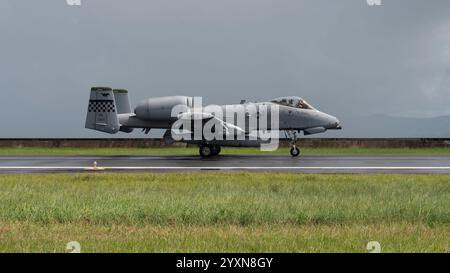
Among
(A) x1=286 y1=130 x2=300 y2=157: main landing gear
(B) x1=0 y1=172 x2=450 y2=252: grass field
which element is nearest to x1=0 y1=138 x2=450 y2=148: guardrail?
(A) x1=286 y1=130 x2=300 y2=157: main landing gear

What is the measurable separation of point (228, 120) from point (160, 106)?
12.9 feet

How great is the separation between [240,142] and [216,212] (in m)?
17.0

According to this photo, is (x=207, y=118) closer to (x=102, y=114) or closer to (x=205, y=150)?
(x=205, y=150)

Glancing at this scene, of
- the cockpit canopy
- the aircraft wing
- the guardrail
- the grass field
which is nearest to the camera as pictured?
the grass field

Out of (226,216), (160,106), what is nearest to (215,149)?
(160,106)

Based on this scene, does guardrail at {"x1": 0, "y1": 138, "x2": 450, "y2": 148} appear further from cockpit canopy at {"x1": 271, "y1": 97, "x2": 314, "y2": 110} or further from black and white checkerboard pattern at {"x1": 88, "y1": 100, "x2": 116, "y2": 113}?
cockpit canopy at {"x1": 271, "y1": 97, "x2": 314, "y2": 110}

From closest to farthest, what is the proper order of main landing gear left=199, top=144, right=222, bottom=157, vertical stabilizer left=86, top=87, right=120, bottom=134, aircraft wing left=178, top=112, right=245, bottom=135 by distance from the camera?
aircraft wing left=178, top=112, right=245, bottom=135
main landing gear left=199, top=144, right=222, bottom=157
vertical stabilizer left=86, top=87, right=120, bottom=134

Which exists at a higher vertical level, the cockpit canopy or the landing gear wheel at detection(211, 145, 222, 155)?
the cockpit canopy

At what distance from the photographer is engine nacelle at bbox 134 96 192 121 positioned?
28328mm

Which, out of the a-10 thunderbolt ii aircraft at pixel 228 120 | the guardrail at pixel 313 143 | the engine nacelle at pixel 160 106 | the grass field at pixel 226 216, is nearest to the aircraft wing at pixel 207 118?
the a-10 thunderbolt ii aircraft at pixel 228 120

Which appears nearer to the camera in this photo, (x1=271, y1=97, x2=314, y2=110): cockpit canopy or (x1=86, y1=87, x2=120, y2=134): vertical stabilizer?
Answer: (x1=271, y1=97, x2=314, y2=110): cockpit canopy

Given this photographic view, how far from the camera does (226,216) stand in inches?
360
